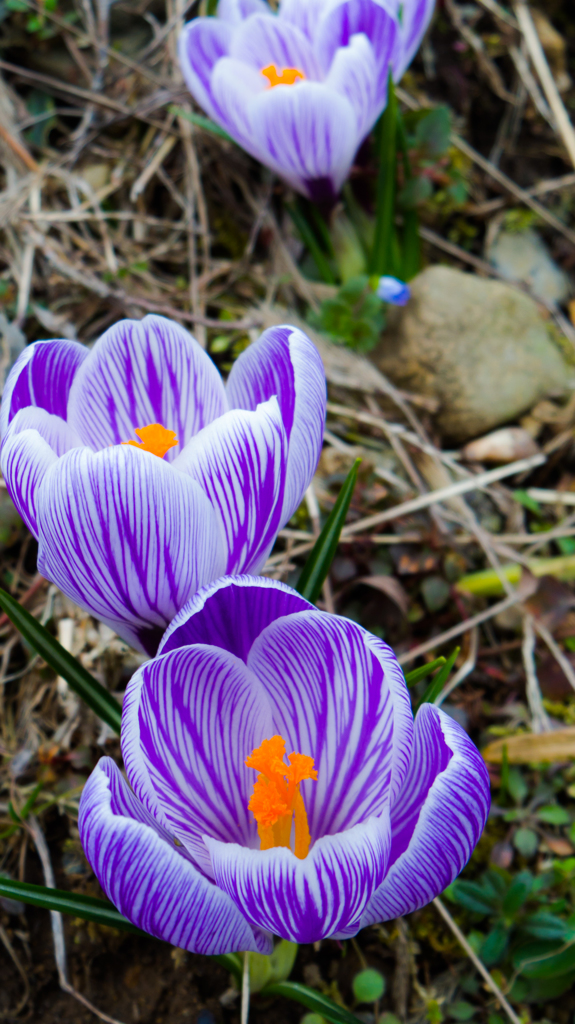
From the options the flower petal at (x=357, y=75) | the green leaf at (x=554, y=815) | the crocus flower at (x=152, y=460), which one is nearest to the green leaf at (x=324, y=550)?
the crocus flower at (x=152, y=460)

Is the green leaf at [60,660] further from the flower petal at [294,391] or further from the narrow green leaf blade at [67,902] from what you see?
the flower petal at [294,391]

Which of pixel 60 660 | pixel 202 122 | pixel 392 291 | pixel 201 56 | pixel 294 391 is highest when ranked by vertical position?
pixel 201 56

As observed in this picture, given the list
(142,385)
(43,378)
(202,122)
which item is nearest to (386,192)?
(202,122)

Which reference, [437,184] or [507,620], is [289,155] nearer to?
[437,184]

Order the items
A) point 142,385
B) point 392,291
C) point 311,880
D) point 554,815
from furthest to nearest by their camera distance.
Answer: point 392,291 → point 554,815 → point 142,385 → point 311,880

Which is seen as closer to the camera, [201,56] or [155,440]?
[155,440]

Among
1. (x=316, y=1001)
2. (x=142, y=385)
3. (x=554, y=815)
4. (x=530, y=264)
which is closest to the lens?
(x=316, y=1001)

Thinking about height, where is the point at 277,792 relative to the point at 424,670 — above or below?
above

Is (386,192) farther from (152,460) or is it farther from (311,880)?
(311,880)
